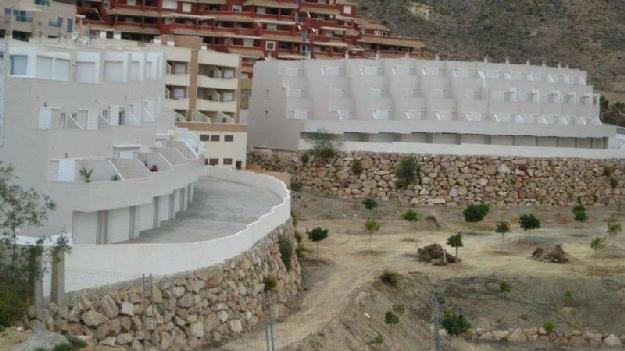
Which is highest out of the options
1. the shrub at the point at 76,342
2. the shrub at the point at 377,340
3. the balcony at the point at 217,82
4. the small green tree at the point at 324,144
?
the balcony at the point at 217,82

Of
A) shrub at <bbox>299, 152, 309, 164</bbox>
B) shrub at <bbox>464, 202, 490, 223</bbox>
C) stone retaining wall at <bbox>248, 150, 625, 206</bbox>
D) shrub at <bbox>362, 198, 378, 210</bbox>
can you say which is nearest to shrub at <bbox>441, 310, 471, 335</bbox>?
shrub at <bbox>464, 202, 490, 223</bbox>

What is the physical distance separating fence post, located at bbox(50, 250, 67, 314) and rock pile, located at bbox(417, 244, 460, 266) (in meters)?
22.5

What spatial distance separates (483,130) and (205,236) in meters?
35.7

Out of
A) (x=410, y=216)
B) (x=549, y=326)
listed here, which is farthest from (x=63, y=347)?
(x=410, y=216)

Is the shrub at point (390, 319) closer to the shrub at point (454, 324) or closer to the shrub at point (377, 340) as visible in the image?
the shrub at point (377, 340)

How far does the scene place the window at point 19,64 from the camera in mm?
34406

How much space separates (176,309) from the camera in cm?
3156

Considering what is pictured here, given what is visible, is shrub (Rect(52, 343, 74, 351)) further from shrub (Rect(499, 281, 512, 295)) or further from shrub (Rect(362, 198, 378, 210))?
shrub (Rect(362, 198, 378, 210))

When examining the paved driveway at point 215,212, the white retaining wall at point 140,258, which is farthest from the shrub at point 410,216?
the white retaining wall at point 140,258

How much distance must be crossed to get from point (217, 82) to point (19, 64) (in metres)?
33.7

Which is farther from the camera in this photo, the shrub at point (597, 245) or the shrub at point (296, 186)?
the shrub at point (296, 186)

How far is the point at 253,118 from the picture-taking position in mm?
70562

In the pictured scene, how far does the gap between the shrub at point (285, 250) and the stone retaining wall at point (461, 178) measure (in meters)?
23.2

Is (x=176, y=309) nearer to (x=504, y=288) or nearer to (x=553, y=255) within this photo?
(x=504, y=288)
